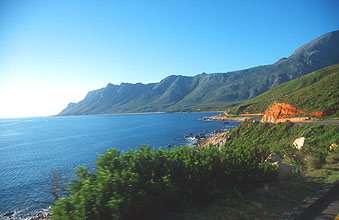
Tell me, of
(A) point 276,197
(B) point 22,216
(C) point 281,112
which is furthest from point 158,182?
(C) point 281,112

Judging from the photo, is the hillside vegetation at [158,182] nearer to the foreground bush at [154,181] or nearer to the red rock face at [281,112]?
the foreground bush at [154,181]

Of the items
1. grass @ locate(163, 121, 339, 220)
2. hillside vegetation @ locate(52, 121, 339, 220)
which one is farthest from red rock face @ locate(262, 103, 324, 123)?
hillside vegetation @ locate(52, 121, 339, 220)

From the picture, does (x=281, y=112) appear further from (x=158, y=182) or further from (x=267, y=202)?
(x=158, y=182)

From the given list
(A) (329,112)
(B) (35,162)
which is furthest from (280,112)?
(B) (35,162)

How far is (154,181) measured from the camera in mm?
4930

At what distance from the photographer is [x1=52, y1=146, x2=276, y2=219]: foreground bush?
13.2ft

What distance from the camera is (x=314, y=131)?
22.1m

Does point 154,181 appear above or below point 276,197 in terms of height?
above

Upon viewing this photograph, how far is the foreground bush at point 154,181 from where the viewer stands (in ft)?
13.2

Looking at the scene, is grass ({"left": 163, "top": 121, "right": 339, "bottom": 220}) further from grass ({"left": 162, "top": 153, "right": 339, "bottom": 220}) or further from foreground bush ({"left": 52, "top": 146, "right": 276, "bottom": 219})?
foreground bush ({"left": 52, "top": 146, "right": 276, "bottom": 219})

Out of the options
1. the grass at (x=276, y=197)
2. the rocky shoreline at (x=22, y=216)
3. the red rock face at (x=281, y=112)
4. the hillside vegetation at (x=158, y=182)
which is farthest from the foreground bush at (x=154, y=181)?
the red rock face at (x=281, y=112)

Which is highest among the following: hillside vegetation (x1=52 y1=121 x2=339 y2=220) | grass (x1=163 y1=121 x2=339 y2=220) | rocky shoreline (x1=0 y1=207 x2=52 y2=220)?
A: hillside vegetation (x1=52 y1=121 x2=339 y2=220)

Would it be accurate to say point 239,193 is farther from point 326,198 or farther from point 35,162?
point 35,162

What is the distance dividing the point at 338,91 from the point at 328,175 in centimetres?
3065
